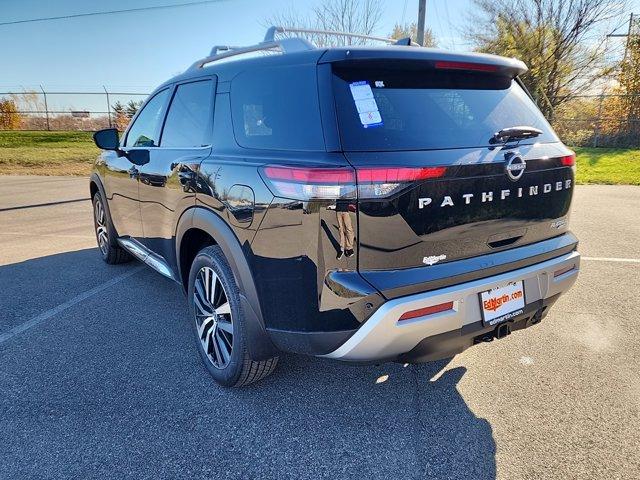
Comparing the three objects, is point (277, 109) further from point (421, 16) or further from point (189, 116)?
point (421, 16)

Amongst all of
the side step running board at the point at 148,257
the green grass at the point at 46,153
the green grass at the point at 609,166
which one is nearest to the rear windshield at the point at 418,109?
the side step running board at the point at 148,257

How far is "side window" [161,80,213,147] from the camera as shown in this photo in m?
2.97

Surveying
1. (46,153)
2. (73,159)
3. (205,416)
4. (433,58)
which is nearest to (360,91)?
(433,58)

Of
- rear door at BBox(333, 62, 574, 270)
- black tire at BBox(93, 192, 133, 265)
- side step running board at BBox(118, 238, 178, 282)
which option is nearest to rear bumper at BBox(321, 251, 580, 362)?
rear door at BBox(333, 62, 574, 270)

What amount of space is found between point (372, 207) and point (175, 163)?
66.9 inches

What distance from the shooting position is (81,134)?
78.9 ft

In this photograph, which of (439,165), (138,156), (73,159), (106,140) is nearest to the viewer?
(439,165)

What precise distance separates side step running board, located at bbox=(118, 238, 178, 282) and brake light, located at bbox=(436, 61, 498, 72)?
7.52ft

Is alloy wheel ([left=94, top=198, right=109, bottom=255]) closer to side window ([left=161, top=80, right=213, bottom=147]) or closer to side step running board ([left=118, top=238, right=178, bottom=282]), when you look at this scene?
side step running board ([left=118, top=238, right=178, bottom=282])

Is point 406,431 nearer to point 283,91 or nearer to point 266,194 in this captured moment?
point 266,194

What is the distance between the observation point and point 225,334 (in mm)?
2730

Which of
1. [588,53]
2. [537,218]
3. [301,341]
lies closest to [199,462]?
[301,341]

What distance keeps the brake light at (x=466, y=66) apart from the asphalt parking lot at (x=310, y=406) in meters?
1.77

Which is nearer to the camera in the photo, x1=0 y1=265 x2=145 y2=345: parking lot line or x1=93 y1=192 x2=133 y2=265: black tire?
x1=0 y1=265 x2=145 y2=345: parking lot line
